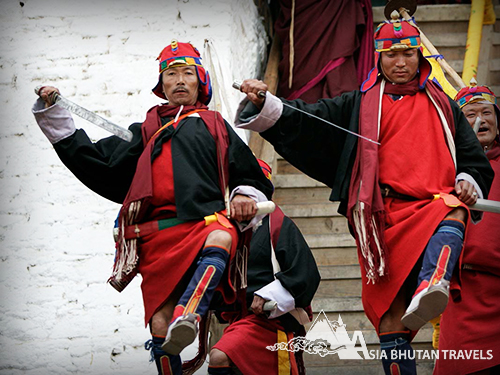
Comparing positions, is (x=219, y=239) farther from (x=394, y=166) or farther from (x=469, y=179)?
(x=469, y=179)

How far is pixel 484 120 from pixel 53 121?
98.0 inches

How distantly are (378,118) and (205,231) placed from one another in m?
1.02

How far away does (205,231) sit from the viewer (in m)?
4.10

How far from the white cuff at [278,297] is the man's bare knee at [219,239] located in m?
0.71

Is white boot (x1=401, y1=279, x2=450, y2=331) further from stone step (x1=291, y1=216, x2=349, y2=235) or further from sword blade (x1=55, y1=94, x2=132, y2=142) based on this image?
stone step (x1=291, y1=216, x2=349, y2=235)

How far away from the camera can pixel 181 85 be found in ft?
14.8

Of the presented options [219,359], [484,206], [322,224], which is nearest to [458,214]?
[484,206]

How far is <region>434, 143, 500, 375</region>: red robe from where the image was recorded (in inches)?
174

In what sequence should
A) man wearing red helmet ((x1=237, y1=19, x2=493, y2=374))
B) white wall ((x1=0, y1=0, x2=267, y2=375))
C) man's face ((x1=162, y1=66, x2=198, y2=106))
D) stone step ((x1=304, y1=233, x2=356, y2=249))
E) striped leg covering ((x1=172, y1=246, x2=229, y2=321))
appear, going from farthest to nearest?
stone step ((x1=304, y1=233, x2=356, y2=249)), white wall ((x1=0, y1=0, x2=267, y2=375)), man's face ((x1=162, y1=66, x2=198, y2=106)), man wearing red helmet ((x1=237, y1=19, x2=493, y2=374)), striped leg covering ((x1=172, y1=246, x2=229, y2=321))

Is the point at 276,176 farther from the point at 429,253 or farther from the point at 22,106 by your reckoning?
the point at 429,253

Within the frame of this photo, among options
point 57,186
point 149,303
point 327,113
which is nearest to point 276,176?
point 57,186

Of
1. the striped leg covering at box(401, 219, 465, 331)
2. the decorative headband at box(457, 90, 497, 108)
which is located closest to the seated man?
the striped leg covering at box(401, 219, 465, 331)

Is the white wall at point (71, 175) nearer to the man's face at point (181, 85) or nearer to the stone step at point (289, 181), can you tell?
the stone step at point (289, 181)

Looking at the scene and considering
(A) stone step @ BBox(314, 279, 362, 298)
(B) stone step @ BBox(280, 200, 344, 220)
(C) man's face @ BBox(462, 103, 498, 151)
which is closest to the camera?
(C) man's face @ BBox(462, 103, 498, 151)
